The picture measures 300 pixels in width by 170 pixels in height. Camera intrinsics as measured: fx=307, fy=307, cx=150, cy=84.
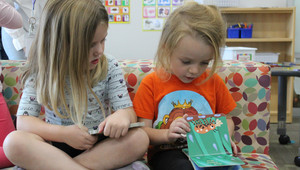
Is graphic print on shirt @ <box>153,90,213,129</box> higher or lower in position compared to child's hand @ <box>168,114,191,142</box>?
higher

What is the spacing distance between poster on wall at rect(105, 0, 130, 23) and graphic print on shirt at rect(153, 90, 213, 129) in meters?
2.59

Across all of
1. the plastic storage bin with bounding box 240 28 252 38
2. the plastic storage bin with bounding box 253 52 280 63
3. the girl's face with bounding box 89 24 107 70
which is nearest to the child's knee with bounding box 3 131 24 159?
the girl's face with bounding box 89 24 107 70

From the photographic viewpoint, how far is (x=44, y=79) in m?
0.95

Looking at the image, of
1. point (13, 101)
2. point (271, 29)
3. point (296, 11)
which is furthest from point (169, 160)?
point (296, 11)

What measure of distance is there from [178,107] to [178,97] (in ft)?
0.12

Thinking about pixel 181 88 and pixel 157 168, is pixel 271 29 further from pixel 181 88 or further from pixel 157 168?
pixel 157 168

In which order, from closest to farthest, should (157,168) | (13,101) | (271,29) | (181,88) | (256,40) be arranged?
1. (157,168)
2. (181,88)
3. (13,101)
4. (256,40)
5. (271,29)

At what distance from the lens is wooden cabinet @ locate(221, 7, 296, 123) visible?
9.84ft

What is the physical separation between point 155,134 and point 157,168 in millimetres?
110

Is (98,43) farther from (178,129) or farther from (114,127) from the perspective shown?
(178,129)

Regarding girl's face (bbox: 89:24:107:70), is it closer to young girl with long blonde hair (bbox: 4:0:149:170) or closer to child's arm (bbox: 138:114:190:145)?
young girl with long blonde hair (bbox: 4:0:149:170)

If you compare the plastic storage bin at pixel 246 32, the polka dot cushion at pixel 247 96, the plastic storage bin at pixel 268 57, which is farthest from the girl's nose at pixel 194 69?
the plastic storage bin at pixel 246 32

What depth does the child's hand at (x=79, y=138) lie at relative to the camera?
910mm

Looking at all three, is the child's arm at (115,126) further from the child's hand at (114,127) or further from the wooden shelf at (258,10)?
the wooden shelf at (258,10)
